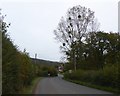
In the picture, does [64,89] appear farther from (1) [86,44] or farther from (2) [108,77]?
(1) [86,44]

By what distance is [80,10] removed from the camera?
72.3 m

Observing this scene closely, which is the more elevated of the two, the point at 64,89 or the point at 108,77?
the point at 108,77

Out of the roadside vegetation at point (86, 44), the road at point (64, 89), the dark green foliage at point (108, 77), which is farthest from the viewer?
the roadside vegetation at point (86, 44)

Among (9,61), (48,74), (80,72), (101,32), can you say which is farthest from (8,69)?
(48,74)

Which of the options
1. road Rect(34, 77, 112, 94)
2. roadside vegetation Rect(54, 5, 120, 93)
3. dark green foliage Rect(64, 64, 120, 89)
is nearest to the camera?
road Rect(34, 77, 112, 94)

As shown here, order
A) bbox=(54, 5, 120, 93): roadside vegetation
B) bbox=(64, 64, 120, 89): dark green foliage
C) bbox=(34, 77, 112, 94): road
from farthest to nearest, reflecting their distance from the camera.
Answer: bbox=(54, 5, 120, 93): roadside vegetation < bbox=(64, 64, 120, 89): dark green foliage < bbox=(34, 77, 112, 94): road

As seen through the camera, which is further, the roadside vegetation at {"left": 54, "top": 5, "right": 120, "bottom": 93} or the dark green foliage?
the roadside vegetation at {"left": 54, "top": 5, "right": 120, "bottom": 93}

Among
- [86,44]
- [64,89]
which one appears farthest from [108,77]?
[86,44]

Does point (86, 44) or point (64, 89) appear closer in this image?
point (64, 89)

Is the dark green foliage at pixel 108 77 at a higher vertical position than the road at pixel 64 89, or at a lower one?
higher

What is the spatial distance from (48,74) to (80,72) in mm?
70920

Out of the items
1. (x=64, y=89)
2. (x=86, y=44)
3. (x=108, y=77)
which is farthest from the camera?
(x=86, y=44)

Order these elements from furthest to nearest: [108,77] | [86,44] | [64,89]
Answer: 1. [86,44]
2. [108,77]
3. [64,89]

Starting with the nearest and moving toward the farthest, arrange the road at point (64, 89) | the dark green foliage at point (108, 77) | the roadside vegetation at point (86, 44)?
the road at point (64, 89) < the dark green foliage at point (108, 77) < the roadside vegetation at point (86, 44)
